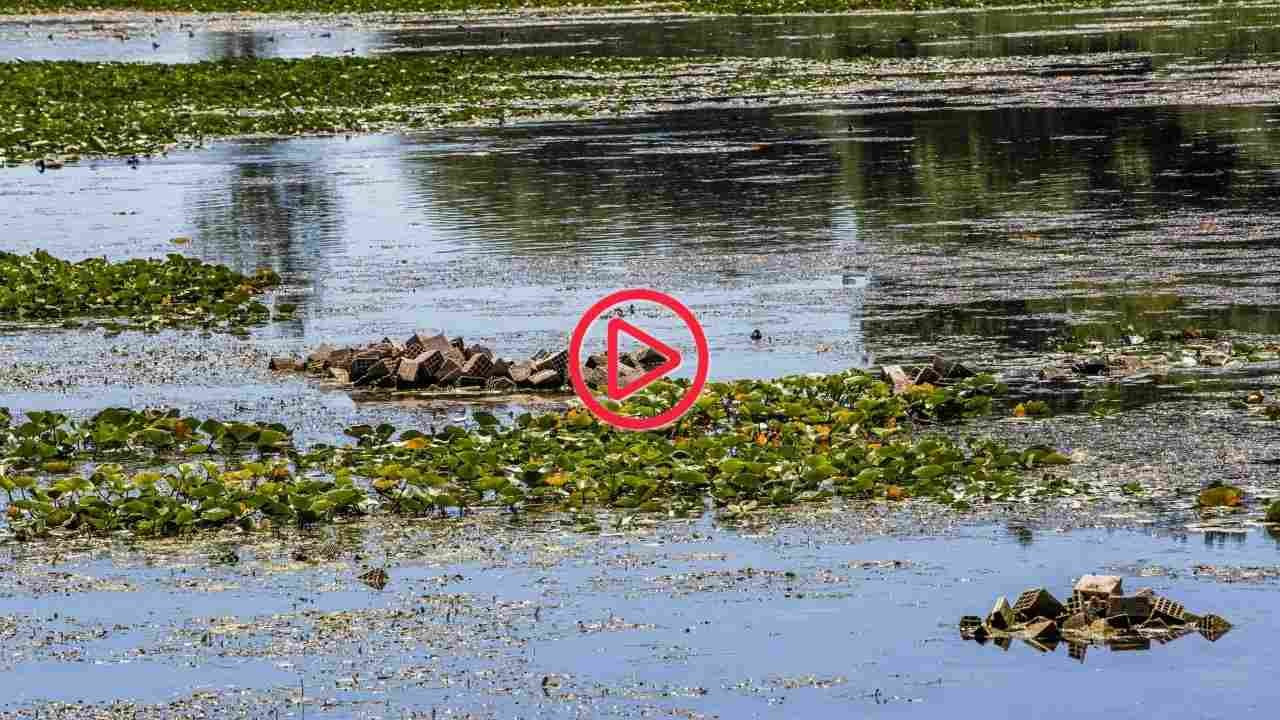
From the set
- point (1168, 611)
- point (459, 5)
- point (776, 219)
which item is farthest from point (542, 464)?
point (459, 5)

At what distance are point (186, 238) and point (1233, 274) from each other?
1316 cm

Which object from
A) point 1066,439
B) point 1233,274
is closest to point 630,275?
point 1233,274

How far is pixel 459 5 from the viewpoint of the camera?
8894cm

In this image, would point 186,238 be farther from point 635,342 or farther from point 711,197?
point 635,342

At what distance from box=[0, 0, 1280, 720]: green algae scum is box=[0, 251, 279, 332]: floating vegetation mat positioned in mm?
70

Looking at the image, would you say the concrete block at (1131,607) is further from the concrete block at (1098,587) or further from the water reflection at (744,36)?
the water reflection at (744,36)

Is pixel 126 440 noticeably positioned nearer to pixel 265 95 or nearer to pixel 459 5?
pixel 265 95

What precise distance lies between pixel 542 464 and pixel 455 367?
357 cm

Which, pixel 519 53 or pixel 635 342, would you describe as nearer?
pixel 635 342

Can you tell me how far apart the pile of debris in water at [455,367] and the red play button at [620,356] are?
0.24ft

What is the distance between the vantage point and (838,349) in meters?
20.5

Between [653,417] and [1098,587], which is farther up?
[1098,587]

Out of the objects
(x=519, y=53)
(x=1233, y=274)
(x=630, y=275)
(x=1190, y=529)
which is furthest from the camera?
(x=519, y=53)

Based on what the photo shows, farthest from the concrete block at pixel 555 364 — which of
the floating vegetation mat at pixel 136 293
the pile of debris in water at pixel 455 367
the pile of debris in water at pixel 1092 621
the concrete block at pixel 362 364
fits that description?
the pile of debris in water at pixel 1092 621
